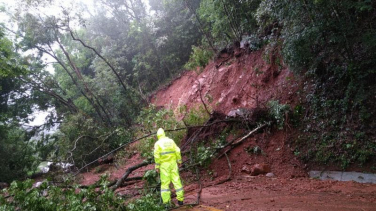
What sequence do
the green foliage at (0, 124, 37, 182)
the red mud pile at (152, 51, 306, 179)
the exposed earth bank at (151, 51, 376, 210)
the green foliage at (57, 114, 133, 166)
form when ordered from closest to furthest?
1. the exposed earth bank at (151, 51, 376, 210)
2. the red mud pile at (152, 51, 306, 179)
3. the green foliage at (57, 114, 133, 166)
4. the green foliage at (0, 124, 37, 182)

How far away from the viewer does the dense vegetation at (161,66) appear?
6758 millimetres

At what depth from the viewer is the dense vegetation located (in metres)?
6.76

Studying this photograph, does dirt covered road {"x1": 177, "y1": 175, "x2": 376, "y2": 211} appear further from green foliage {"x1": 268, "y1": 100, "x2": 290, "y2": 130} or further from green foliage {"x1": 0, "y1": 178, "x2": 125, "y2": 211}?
green foliage {"x1": 268, "y1": 100, "x2": 290, "y2": 130}

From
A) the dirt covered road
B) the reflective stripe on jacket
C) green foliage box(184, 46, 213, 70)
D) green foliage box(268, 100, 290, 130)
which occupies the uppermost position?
green foliage box(184, 46, 213, 70)

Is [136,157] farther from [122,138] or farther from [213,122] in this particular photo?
[213,122]

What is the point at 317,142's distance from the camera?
7.27m

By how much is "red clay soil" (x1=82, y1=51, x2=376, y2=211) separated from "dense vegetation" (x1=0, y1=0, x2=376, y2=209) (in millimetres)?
608

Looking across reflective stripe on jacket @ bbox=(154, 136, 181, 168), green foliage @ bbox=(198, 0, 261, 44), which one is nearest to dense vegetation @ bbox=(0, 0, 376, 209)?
green foliage @ bbox=(198, 0, 261, 44)

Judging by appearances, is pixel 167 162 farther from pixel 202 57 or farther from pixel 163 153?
pixel 202 57

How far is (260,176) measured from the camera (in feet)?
24.4

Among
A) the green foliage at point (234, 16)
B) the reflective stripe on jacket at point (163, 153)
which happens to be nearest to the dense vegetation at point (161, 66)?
the green foliage at point (234, 16)

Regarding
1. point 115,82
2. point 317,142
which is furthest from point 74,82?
point 317,142

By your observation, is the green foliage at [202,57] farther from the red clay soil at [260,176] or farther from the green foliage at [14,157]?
the green foliage at [14,157]

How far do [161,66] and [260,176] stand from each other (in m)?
16.3
